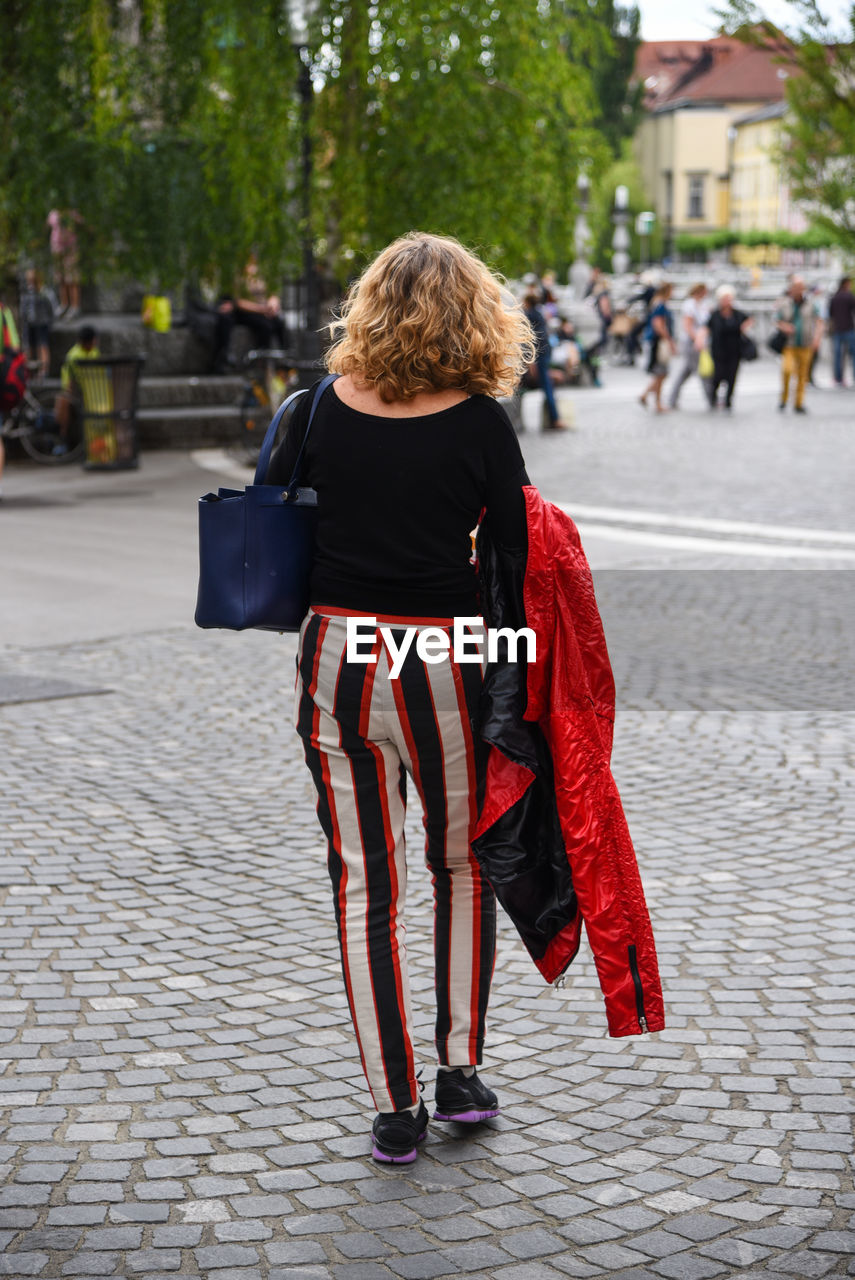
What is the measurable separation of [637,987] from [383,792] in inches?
23.6

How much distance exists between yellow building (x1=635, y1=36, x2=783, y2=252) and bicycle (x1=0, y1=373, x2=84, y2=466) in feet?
356

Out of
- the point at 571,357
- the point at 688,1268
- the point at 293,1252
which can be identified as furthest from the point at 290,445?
the point at 571,357

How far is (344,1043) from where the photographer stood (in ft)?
13.0

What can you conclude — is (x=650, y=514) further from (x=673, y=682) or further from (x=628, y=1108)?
(x=628, y=1108)

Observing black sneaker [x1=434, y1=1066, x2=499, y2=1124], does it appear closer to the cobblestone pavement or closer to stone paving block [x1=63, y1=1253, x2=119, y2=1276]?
the cobblestone pavement

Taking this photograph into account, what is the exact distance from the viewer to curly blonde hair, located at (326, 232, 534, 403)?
10.1ft

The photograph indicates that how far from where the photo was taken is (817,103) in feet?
73.3

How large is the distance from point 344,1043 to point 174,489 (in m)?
11.3

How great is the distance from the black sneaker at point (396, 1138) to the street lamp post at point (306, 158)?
12.8 meters

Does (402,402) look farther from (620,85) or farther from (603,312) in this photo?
(620,85)

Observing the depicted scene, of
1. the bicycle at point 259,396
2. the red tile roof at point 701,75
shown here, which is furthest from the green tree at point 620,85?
the bicycle at point 259,396

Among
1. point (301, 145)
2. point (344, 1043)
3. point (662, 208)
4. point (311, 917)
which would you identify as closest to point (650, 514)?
point (301, 145)

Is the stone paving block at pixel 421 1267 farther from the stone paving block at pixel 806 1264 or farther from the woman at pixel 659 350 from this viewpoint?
the woman at pixel 659 350

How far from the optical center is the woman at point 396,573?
10.2ft
